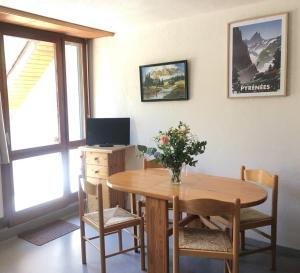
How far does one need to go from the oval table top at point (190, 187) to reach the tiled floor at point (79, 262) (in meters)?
0.78

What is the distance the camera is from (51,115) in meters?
3.80

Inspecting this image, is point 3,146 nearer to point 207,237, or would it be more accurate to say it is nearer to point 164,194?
point 164,194

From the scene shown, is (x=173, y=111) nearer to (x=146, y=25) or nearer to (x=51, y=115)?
(x=146, y=25)

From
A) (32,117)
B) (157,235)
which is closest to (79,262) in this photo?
(157,235)

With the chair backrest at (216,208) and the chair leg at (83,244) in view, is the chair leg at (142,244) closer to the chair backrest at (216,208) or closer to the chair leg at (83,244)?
the chair leg at (83,244)

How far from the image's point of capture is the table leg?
2301 mm

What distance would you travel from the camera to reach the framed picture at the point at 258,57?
2.70 meters

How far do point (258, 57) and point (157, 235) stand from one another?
1.85 m

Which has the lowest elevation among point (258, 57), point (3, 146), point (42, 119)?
point (3, 146)

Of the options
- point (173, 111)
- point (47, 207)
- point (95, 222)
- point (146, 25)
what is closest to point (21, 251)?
point (47, 207)

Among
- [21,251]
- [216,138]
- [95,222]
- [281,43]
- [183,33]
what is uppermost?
[183,33]

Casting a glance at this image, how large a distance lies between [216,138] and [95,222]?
1510mm

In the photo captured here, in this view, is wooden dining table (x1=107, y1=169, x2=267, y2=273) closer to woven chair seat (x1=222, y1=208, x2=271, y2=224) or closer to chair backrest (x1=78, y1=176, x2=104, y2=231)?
chair backrest (x1=78, y1=176, x2=104, y2=231)

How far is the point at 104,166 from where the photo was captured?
3.59 m
